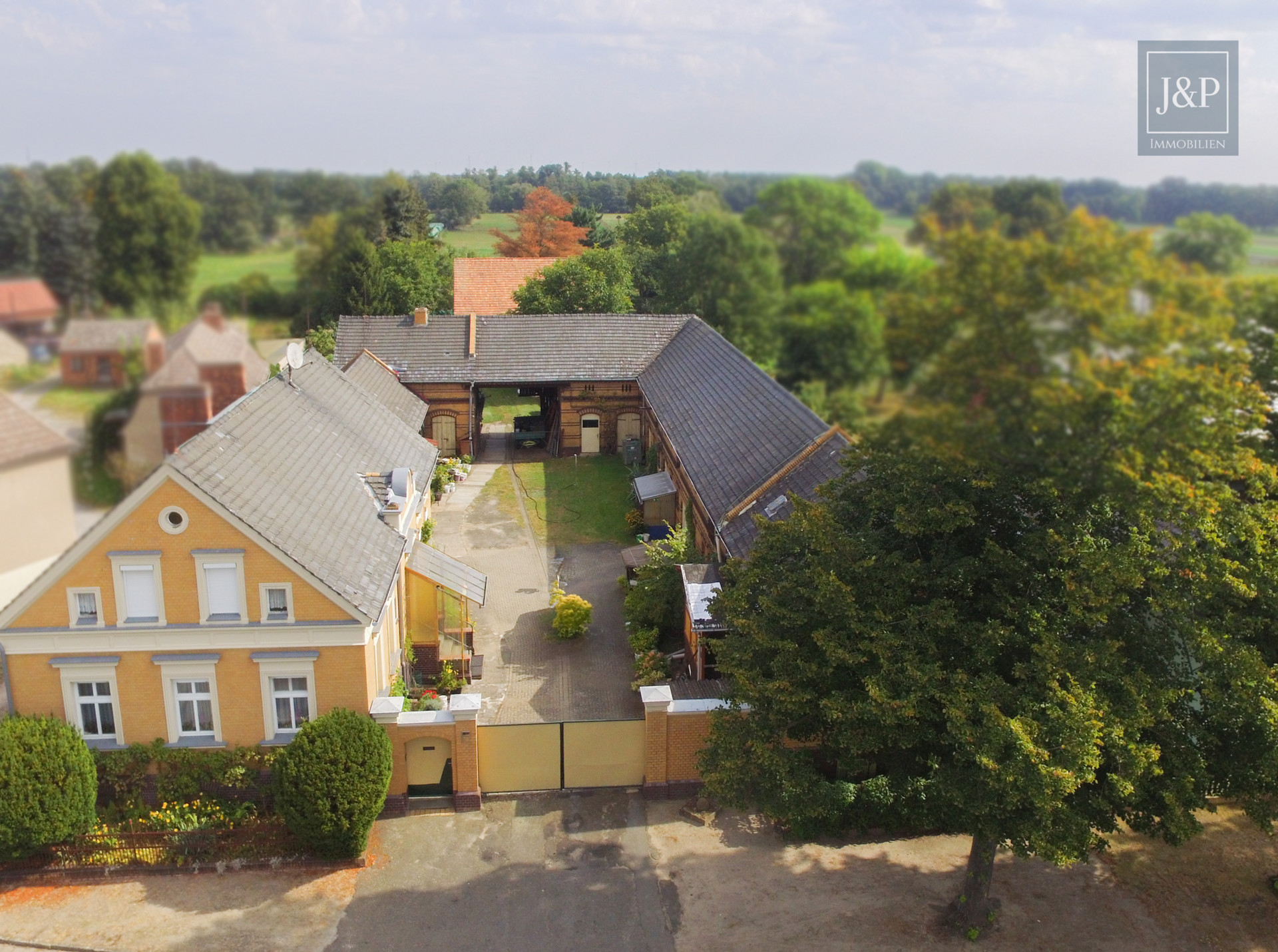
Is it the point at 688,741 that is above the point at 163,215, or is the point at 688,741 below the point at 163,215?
below

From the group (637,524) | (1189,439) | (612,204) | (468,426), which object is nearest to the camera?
(1189,439)

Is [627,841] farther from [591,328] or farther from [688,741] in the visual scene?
[591,328]

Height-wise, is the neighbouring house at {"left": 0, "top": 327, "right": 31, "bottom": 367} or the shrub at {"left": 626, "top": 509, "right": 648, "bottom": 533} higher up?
the neighbouring house at {"left": 0, "top": 327, "right": 31, "bottom": 367}

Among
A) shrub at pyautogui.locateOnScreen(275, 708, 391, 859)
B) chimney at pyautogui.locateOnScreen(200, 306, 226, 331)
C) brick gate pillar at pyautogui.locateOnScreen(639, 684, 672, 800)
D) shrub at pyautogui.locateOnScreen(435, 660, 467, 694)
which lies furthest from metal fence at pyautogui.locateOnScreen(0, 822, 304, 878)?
chimney at pyautogui.locateOnScreen(200, 306, 226, 331)

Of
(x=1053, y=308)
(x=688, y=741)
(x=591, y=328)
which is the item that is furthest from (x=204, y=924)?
(x=591, y=328)

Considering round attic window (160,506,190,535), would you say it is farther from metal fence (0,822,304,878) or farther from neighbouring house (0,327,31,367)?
neighbouring house (0,327,31,367)

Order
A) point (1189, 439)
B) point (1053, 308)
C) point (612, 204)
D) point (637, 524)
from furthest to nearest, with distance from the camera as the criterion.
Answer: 1. point (637, 524)
2. point (612, 204)
3. point (1189, 439)
4. point (1053, 308)
